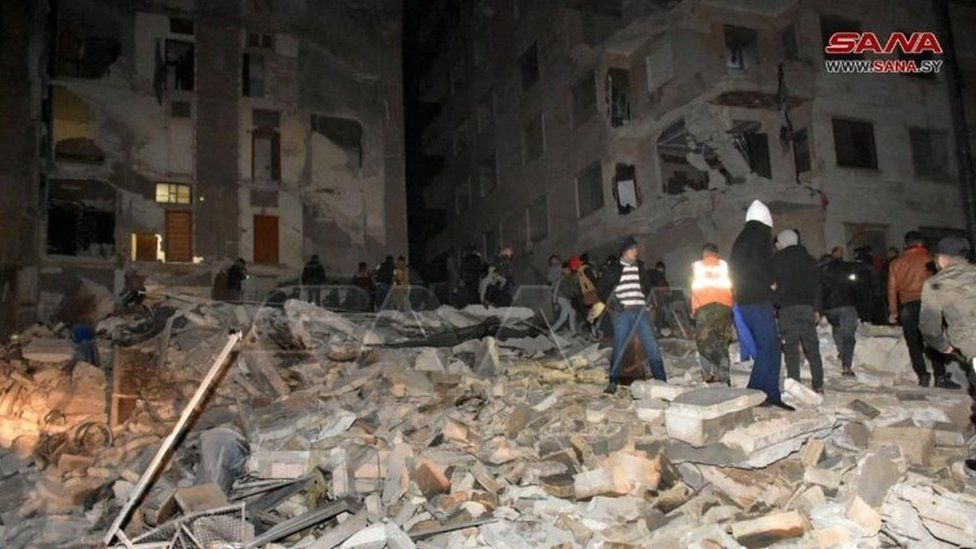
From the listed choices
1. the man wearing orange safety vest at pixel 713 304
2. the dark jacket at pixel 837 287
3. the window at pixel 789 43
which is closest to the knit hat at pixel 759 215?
the man wearing orange safety vest at pixel 713 304

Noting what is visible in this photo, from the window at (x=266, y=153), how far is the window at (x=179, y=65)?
104 inches

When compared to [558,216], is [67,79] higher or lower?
higher

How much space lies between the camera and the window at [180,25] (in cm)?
2206

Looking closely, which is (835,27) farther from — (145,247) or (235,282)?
(145,247)

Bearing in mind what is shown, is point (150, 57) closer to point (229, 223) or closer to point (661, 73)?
point (229, 223)

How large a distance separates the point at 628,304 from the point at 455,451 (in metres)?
2.44

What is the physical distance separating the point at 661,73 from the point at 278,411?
16.1 m

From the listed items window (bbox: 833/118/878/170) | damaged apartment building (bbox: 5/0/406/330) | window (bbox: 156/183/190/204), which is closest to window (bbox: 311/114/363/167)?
damaged apartment building (bbox: 5/0/406/330)

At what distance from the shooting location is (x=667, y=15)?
1927 cm

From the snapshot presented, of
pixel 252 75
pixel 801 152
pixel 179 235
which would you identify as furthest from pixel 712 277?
pixel 252 75

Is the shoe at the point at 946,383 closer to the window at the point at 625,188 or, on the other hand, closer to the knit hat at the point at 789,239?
the knit hat at the point at 789,239

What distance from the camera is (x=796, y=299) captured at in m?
6.65

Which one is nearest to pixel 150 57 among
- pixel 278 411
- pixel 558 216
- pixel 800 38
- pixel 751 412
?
pixel 558 216

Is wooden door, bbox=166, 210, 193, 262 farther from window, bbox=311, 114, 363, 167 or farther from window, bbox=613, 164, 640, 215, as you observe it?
window, bbox=613, 164, 640, 215
